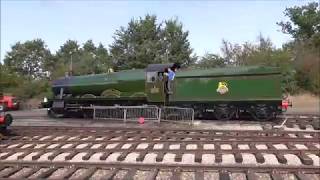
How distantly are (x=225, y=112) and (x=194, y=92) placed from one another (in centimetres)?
179

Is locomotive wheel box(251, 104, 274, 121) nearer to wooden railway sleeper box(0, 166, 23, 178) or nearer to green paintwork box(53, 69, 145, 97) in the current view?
green paintwork box(53, 69, 145, 97)

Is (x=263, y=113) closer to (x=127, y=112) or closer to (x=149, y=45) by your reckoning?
(x=127, y=112)

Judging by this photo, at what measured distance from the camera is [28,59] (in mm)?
87562

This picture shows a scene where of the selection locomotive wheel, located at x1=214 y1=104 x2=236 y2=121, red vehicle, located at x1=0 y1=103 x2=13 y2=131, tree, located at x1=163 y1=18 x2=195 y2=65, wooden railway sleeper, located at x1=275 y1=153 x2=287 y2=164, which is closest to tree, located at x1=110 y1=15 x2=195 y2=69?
tree, located at x1=163 y1=18 x2=195 y2=65

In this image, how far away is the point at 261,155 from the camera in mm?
9672

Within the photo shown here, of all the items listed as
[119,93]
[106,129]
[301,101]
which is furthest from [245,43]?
[106,129]

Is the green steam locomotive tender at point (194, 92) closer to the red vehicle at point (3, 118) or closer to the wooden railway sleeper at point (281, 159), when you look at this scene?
the red vehicle at point (3, 118)

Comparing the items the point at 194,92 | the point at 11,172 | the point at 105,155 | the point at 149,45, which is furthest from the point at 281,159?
the point at 149,45

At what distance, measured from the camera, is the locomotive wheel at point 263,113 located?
20.0 m

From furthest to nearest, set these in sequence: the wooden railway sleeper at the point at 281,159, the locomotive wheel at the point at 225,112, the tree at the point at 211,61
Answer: the tree at the point at 211,61
the locomotive wheel at the point at 225,112
the wooden railway sleeper at the point at 281,159

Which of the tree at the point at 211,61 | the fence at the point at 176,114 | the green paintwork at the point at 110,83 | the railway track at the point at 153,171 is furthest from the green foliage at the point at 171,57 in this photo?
the railway track at the point at 153,171

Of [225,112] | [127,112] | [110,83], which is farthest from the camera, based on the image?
[110,83]

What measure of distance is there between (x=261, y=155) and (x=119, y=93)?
13.7m

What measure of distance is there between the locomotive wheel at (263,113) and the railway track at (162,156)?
5.84m
